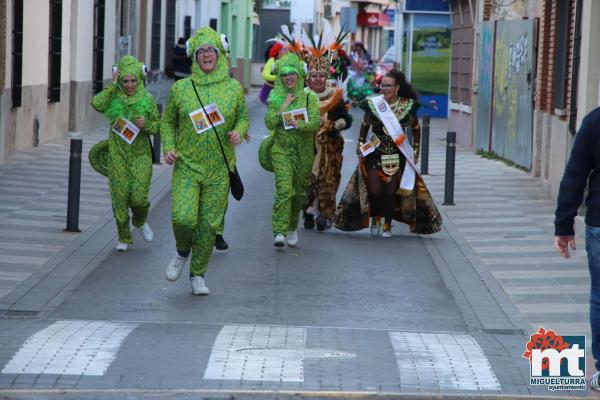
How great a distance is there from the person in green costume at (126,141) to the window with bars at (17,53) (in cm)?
889

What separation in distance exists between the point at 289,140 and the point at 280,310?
10.7 ft

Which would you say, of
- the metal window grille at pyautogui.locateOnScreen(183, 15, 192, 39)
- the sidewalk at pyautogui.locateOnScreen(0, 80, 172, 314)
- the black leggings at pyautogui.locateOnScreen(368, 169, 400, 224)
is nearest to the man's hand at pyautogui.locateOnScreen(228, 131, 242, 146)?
the sidewalk at pyautogui.locateOnScreen(0, 80, 172, 314)

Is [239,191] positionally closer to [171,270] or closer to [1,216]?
[171,270]

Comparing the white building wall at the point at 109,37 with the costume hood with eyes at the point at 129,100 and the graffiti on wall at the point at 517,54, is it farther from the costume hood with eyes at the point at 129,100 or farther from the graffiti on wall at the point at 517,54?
the costume hood with eyes at the point at 129,100

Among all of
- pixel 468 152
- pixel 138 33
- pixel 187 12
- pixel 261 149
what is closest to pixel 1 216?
pixel 261 149

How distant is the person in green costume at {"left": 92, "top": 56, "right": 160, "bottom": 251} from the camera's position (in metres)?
12.1

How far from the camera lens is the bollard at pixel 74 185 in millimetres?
13117

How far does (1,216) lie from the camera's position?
14094mm

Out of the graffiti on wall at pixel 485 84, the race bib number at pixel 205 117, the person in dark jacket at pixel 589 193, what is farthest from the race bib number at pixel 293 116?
the graffiti on wall at pixel 485 84

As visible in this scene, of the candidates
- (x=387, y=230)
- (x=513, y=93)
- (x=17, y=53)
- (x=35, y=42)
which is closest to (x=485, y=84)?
(x=513, y=93)

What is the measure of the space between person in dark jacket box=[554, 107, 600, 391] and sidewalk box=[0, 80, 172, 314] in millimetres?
4109

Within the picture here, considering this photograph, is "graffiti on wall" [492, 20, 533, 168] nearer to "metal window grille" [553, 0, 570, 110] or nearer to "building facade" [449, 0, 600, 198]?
"building facade" [449, 0, 600, 198]

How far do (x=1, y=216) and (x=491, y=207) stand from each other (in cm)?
598

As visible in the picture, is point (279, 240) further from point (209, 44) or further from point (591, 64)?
point (591, 64)
